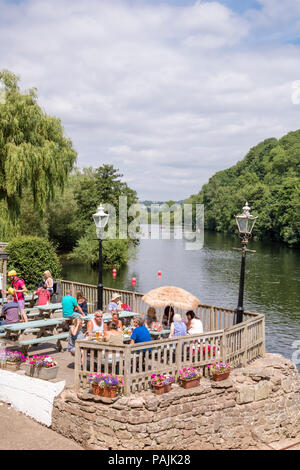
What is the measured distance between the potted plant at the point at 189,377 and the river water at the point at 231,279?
12.8 meters

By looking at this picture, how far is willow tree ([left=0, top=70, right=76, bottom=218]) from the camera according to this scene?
2295cm

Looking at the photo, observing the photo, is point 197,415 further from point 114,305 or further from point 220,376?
point 114,305

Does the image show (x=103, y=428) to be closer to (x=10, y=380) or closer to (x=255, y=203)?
(x=10, y=380)

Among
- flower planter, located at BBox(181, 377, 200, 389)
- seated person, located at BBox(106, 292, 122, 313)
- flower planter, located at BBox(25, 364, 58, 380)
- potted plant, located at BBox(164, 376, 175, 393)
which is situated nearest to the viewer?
potted plant, located at BBox(164, 376, 175, 393)

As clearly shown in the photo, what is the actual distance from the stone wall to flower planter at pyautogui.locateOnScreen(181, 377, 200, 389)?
0.09 metres

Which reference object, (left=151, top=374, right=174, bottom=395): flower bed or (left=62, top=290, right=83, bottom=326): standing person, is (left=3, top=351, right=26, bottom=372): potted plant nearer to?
(left=62, top=290, right=83, bottom=326): standing person

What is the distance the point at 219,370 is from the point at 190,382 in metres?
0.81

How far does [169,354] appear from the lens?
8.88 meters

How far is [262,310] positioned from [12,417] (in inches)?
854

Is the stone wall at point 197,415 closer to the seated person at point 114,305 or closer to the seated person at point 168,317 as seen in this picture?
the seated person at point 168,317

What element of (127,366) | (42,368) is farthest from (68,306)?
(127,366)

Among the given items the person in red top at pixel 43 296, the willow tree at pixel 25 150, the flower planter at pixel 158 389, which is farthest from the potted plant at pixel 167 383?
the willow tree at pixel 25 150

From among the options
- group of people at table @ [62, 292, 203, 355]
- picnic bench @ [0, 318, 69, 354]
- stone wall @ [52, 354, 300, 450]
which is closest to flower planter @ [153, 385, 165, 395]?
stone wall @ [52, 354, 300, 450]

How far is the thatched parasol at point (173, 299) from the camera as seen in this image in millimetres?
10352
